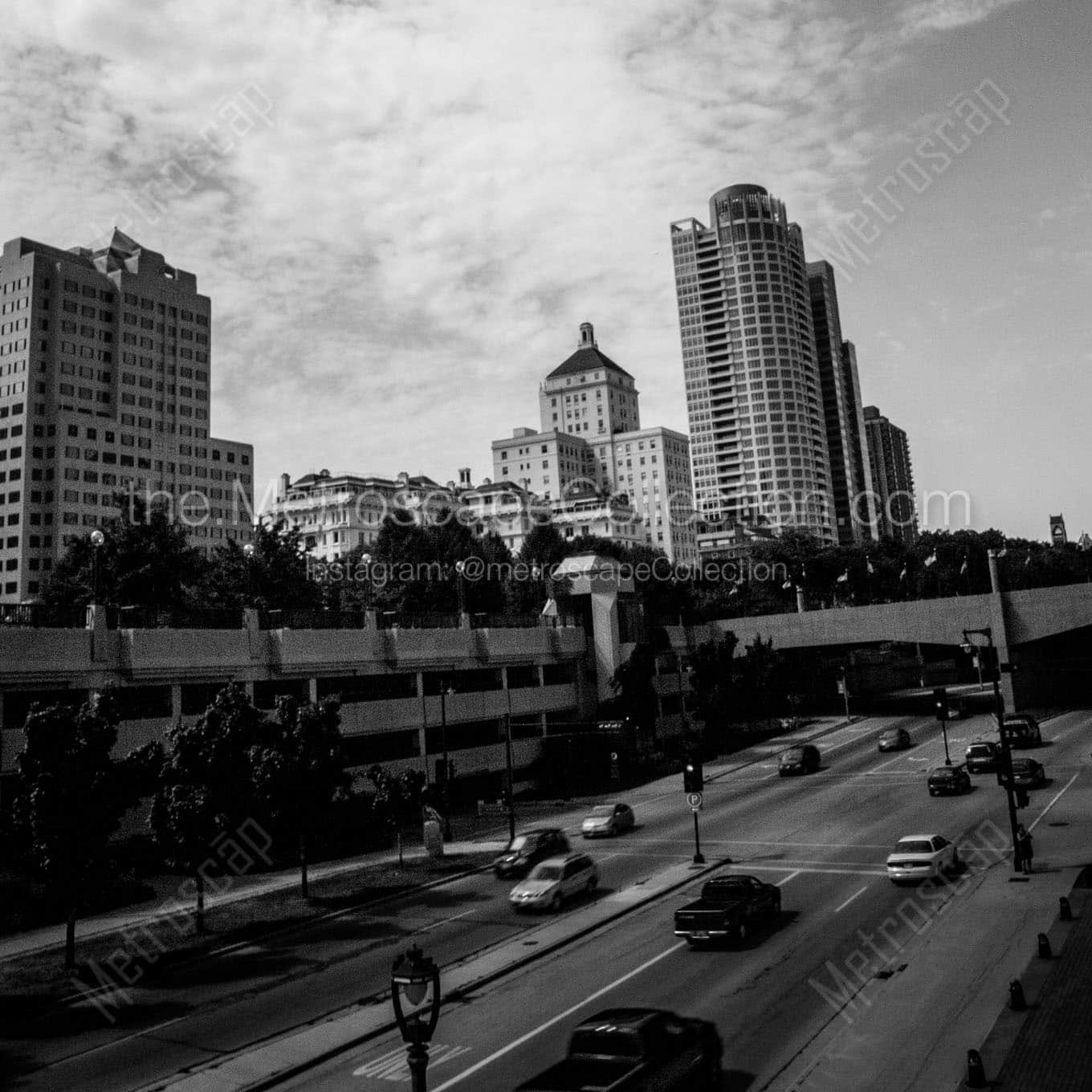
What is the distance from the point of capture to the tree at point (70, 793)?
80.3 ft

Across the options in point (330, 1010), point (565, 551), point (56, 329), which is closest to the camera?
point (330, 1010)

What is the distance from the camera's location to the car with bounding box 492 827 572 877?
3375 cm

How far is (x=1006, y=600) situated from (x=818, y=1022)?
210 feet

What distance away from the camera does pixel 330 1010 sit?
20.4m

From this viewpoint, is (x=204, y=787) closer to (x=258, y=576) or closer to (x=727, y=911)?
(x=727, y=911)

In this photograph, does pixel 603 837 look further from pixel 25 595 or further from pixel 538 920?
pixel 25 595

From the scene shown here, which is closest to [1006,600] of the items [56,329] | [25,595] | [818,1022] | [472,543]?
[472,543]

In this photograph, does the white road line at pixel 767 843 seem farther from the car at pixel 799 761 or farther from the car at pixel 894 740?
the car at pixel 894 740

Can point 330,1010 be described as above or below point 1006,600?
below

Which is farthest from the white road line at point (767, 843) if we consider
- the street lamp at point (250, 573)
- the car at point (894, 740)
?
the street lamp at point (250, 573)

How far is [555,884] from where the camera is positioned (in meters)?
28.3

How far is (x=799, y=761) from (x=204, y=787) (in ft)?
121

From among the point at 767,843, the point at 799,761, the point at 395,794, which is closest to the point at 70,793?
the point at 395,794

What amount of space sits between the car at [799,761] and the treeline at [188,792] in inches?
1043
